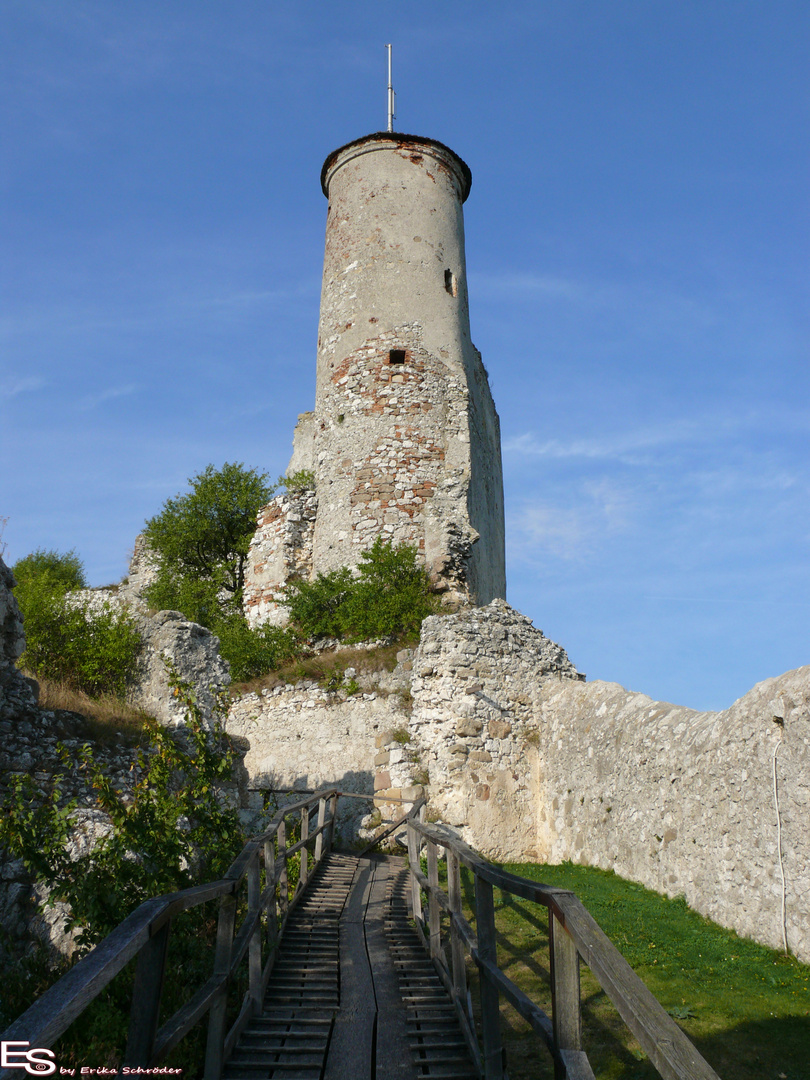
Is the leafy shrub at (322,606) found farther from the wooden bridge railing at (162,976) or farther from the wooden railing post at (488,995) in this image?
the wooden railing post at (488,995)

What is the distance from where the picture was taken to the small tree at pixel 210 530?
74.6 feet

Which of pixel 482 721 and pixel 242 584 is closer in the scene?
pixel 482 721

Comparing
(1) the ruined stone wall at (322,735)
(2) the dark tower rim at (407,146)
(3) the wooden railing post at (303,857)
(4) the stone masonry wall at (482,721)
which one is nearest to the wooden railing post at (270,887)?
(3) the wooden railing post at (303,857)

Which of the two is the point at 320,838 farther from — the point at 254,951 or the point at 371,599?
the point at 371,599

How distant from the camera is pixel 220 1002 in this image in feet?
12.6

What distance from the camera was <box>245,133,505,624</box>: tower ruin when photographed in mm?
18250

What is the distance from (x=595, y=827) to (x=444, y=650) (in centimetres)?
360

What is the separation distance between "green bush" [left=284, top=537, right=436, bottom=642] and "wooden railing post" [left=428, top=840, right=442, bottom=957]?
9702mm

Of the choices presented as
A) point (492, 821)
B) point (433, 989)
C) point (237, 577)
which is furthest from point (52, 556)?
point (433, 989)

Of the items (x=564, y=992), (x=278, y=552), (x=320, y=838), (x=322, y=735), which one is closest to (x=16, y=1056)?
(x=564, y=992)

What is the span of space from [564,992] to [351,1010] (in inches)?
107

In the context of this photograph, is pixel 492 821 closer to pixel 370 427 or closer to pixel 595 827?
pixel 595 827

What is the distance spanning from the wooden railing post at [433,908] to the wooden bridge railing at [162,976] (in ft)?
3.87

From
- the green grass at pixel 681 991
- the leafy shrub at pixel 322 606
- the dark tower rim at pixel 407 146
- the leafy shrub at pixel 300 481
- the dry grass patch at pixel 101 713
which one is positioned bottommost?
the green grass at pixel 681 991
